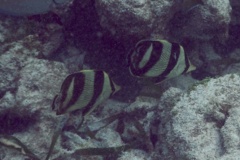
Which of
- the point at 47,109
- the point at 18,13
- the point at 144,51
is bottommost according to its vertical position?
the point at 47,109

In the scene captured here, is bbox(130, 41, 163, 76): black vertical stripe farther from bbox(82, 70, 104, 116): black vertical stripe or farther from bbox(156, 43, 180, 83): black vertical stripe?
bbox(82, 70, 104, 116): black vertical stripe

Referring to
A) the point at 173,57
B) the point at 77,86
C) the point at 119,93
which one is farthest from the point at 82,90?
the point at 119,93

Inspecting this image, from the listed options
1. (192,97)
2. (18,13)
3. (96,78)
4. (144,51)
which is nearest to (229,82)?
(192,97)

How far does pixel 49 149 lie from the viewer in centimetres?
306

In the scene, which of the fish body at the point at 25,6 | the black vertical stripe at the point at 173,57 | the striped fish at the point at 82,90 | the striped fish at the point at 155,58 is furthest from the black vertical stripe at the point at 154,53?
the fish body at the point at 25,6

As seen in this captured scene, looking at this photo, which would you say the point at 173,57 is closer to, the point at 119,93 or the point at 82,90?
the point at 82,90

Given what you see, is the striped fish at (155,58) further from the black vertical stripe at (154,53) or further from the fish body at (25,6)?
the fish body at (25,6)

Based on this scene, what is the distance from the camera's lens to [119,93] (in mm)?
3861

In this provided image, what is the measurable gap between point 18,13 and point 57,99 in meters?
1.51

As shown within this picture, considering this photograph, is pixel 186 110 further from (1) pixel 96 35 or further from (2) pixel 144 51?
(1) pixel 96 35

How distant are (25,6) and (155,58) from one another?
1.69m

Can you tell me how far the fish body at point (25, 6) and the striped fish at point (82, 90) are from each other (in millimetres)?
1255

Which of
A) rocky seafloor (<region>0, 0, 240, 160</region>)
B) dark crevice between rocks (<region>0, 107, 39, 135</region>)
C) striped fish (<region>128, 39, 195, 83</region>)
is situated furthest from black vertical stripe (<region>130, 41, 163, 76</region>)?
dark crevice between rocks (<region>0, 107, 39, 135</region>)

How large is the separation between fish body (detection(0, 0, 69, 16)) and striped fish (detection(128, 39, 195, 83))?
1.19 metres
